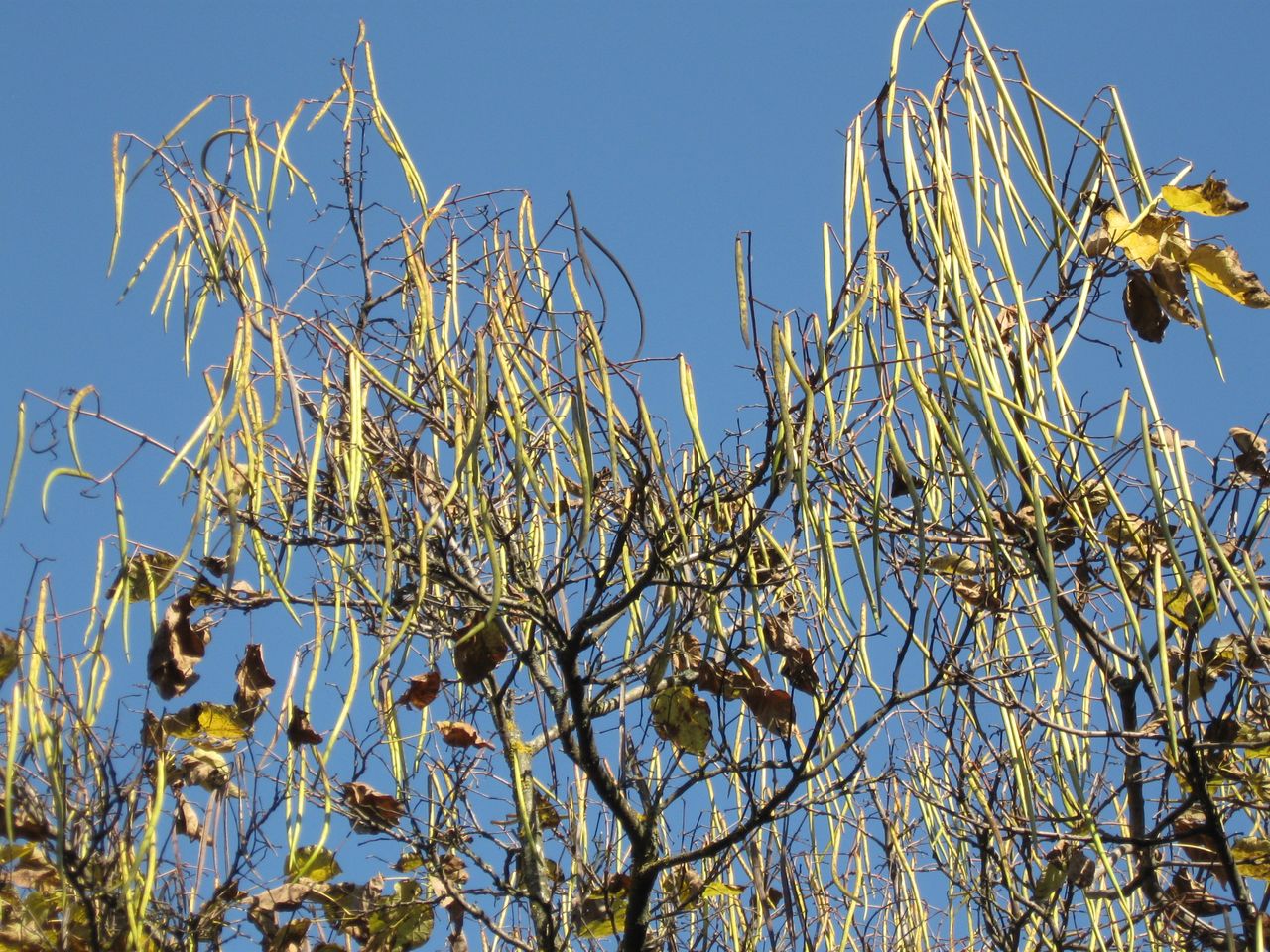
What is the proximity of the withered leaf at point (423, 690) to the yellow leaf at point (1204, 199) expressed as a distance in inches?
55.0

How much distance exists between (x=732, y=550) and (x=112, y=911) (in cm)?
113

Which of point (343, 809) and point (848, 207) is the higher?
point (848, 207)

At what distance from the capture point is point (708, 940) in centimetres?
243

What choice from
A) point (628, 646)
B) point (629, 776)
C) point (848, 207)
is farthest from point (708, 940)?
point (848, 207)

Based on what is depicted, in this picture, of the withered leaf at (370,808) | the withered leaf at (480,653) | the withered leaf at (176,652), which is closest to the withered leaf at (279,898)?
the withered leaf at (370,808)

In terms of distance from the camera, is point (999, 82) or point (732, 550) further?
point (732, 550)

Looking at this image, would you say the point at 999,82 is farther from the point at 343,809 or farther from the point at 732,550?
the point at 343,809

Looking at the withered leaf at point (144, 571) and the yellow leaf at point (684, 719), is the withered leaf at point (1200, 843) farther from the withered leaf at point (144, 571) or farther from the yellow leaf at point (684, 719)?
the withered leaf at point (144, 571)

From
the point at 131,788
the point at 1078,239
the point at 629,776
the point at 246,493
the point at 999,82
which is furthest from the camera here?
the point at 629,776

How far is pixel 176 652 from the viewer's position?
7.11ft

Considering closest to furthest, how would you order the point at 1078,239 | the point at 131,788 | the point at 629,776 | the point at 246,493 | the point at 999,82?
the point at 1078,239 < the point at 999,82 < the point at 246,493 < the point at 131,788 < the point at 629,776

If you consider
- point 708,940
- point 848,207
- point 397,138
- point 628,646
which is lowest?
point 708,940

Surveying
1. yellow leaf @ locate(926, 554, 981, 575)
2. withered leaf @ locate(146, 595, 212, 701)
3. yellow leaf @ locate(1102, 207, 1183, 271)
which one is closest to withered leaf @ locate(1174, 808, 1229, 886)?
yellow leaf @ locate(926, 554, 981, 575)

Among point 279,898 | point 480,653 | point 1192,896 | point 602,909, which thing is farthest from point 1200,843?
point 279,898
